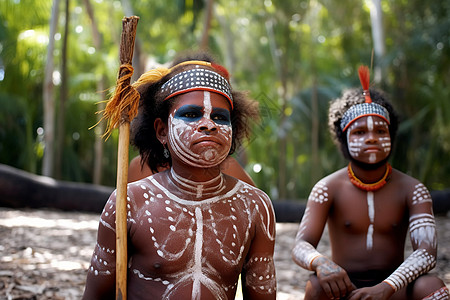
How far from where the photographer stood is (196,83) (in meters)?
2.35

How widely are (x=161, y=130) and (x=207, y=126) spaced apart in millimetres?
291

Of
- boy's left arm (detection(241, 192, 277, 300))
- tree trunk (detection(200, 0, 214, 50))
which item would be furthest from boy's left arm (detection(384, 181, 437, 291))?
tree trunk (detection(200, 0, 214, 50))

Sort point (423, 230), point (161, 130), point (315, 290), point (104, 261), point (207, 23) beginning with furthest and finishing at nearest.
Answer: point (207, 23), point (423, 230), point (315, 290), point (161, 130), point (104, 261)

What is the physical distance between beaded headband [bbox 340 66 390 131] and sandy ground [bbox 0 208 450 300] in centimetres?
154

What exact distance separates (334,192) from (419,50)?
28.0 ft

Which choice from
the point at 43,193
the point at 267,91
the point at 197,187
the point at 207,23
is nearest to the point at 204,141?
the point at 197,187

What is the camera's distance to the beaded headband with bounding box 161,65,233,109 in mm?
2346

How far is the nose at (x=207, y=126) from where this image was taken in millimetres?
2266

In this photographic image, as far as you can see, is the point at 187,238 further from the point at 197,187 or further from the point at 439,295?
the point at 439,295

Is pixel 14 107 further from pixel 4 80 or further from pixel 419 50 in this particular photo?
pixel 419 50

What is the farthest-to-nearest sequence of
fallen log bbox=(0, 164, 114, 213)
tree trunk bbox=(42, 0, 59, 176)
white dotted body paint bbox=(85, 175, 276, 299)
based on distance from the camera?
tree trunk bbox=(42, 0, 59, 176) < fallen log bbox=(0, 164, 114, 213) < white dotted body paint bbox=(85, 175, 276, 299)

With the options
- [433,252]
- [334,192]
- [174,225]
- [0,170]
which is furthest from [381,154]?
[0,170]

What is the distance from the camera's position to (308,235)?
10.5 feet

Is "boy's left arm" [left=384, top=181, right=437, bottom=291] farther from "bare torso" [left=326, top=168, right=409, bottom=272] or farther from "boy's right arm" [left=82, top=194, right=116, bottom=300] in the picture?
"boy's right arm" [left=82, top=194, right=116, bottom=300]
